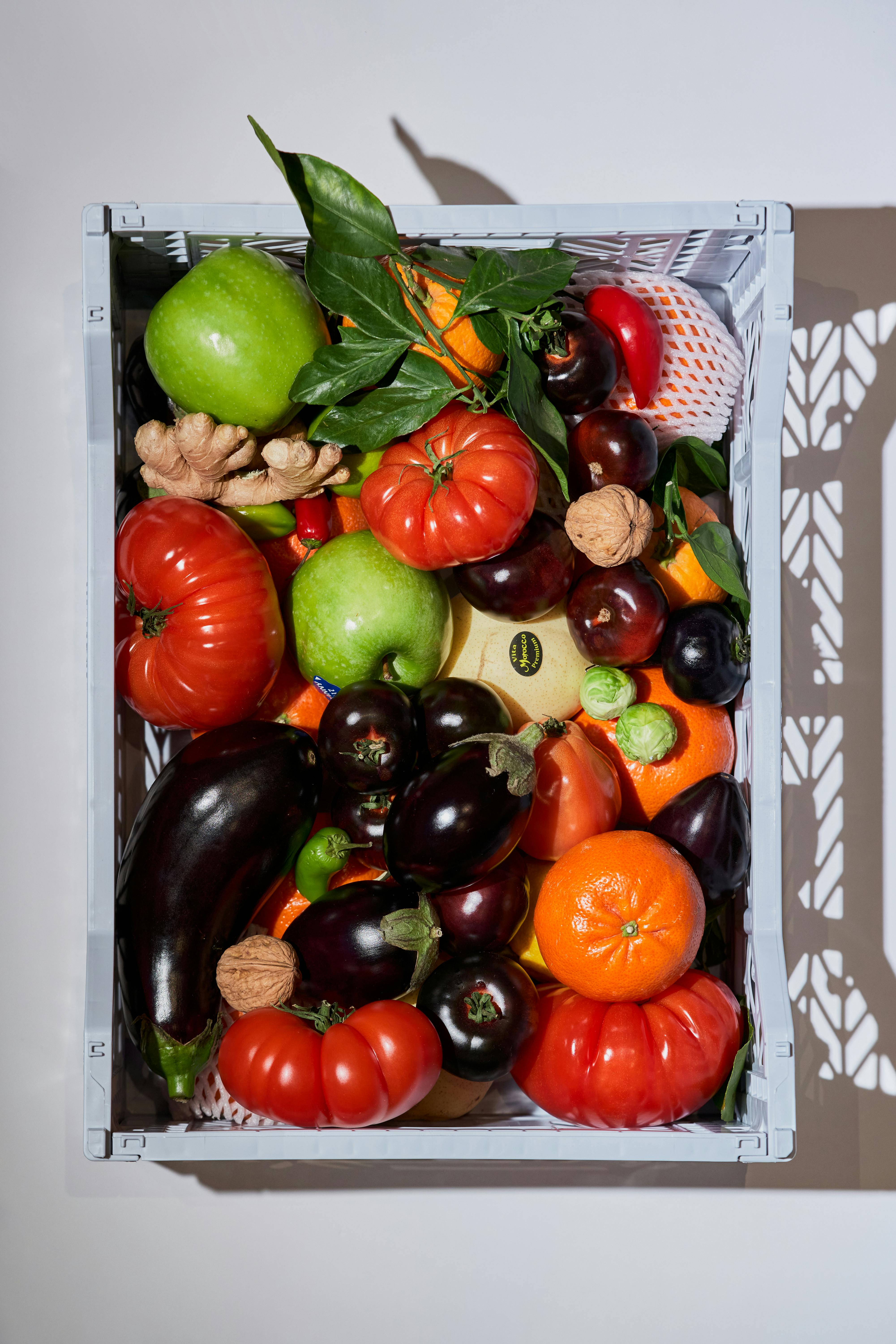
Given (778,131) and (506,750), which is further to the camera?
(778,131)

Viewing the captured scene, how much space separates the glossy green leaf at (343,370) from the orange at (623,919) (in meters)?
0.48

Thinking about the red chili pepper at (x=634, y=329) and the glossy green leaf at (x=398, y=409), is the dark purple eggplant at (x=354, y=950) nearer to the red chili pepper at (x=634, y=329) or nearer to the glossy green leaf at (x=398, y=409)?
the glossy green leaf at (x=398, y=409)

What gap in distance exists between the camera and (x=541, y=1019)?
3.02ft

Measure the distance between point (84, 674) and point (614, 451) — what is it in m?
0.65

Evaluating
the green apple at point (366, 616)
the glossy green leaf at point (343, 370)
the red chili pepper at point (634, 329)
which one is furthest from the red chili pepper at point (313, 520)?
the red chili pepper at point (634, 329)

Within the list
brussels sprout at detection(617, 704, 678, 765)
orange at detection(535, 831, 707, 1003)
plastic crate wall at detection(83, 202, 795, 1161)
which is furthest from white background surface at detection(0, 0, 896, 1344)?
brussels sprout at detection(617, 704, 678, 765)

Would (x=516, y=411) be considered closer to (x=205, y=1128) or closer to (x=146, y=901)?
(x=146, y=901)

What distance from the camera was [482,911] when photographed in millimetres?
911

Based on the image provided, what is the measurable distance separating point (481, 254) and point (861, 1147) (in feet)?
3.62

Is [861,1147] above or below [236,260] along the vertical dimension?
below

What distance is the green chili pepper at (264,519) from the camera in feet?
3.22

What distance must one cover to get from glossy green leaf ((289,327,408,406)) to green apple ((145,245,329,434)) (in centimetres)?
3

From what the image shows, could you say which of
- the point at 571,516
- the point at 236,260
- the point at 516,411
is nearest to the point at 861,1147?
the point at 571,516

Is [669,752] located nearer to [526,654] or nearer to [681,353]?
[526,654]
